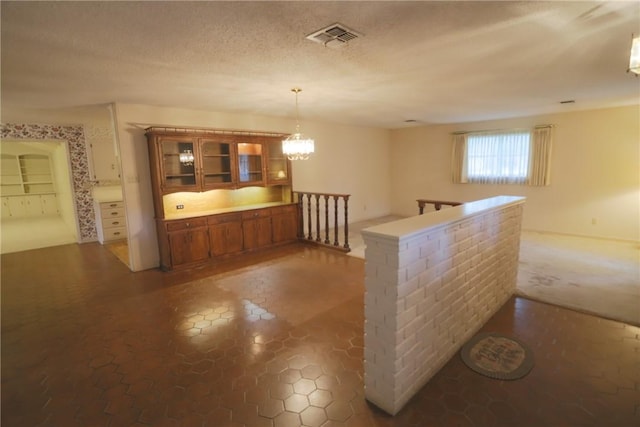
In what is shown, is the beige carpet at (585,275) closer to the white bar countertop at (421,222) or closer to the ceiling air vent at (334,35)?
the white bar countertop at (421,222)

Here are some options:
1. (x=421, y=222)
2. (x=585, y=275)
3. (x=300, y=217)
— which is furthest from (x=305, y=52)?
(x=585, y=275)

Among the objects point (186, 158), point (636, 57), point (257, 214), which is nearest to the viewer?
point (636, 57)

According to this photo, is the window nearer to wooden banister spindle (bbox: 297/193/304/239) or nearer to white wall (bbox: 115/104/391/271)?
white wall (bbox: 115/104/391/271)

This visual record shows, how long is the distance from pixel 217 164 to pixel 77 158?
137 inches

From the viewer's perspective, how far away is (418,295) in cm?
193

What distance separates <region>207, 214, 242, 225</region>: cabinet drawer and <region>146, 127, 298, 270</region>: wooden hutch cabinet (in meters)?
0.02

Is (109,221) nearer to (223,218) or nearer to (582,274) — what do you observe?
(223,218)

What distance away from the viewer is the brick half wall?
179cm

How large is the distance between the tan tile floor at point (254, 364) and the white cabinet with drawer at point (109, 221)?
8.37ft

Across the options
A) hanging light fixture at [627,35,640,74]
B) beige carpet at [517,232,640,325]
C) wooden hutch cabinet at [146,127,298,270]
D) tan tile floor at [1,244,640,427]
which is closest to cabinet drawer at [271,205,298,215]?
wooden hutch cabinet at [146,127,298,270]

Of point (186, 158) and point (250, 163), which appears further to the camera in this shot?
point (250, 163)

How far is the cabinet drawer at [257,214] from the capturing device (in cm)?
520

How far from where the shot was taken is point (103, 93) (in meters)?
3.61

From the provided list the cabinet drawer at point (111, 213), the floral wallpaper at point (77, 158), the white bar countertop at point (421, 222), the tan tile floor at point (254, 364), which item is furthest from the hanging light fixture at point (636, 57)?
the floral wallpaper at point (77, 158)
